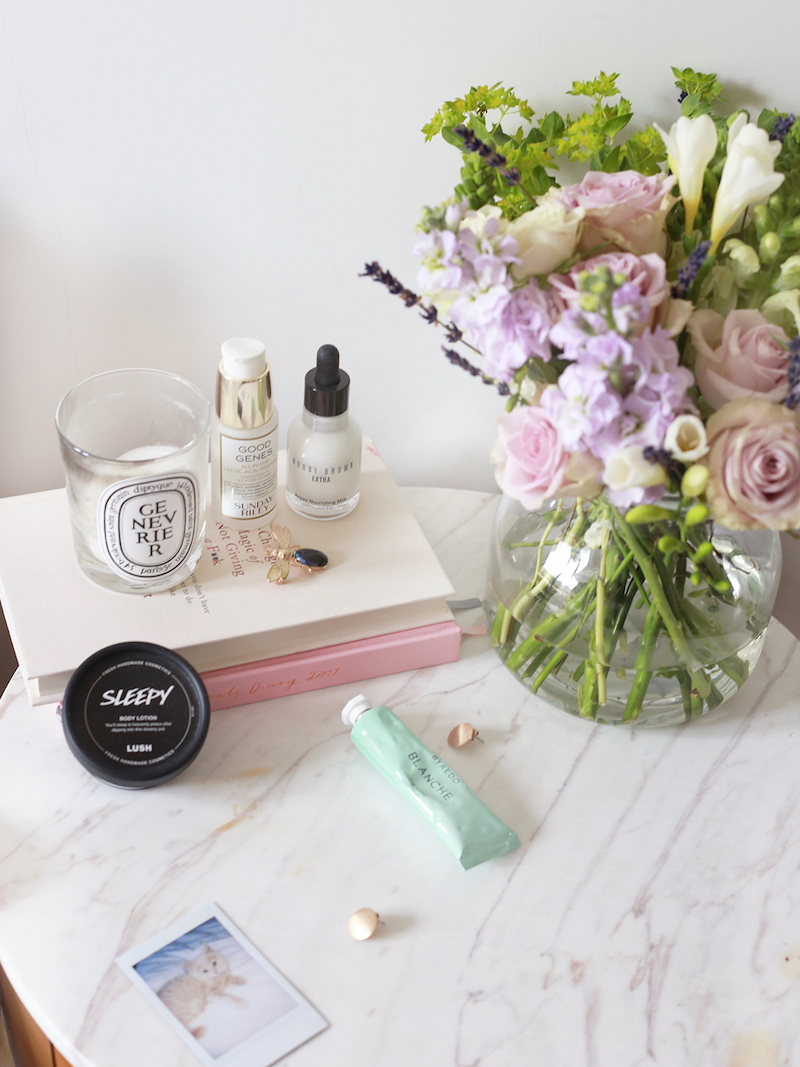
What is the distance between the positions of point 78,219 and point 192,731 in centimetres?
44

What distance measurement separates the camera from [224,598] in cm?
74

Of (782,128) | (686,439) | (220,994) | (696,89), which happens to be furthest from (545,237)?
(220,994)

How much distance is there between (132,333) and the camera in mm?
864

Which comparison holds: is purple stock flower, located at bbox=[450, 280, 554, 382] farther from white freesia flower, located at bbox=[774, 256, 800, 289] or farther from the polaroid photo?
the polaroid photo

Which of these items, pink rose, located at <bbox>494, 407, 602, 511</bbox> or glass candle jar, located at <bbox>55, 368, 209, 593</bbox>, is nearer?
pink rose, located at <bbox>494, 407, 602, 511</bbox>

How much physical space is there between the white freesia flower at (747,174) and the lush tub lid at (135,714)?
0.47 metres

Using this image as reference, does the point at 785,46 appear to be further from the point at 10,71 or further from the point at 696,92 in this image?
the point at 10,71

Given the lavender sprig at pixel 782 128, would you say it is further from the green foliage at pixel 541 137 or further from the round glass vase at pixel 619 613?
the round glass vase at pixel 619 613

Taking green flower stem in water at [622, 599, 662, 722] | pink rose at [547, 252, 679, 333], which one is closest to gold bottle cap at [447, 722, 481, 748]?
green flower stem in water at [622, 599, 662, 722]

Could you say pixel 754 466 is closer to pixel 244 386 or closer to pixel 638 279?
pixel 638 279

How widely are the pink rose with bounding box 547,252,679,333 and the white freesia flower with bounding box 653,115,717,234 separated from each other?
0.24ft

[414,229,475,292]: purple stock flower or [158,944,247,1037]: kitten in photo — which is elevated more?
[414,229,475,292]: purple stock flower

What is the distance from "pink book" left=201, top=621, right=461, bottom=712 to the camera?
0.72m

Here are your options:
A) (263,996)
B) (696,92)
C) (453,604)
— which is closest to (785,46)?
(696,92)
